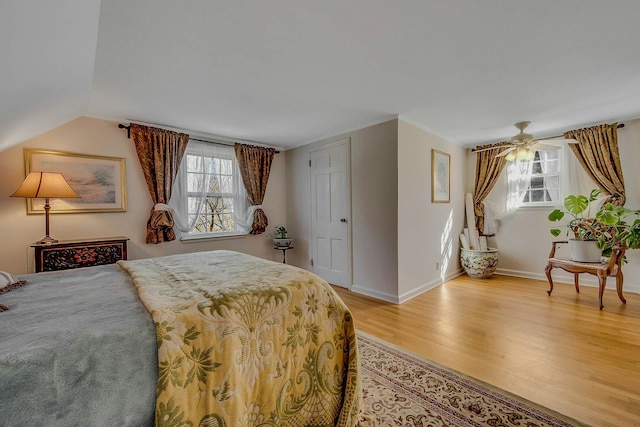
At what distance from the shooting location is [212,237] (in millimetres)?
3918

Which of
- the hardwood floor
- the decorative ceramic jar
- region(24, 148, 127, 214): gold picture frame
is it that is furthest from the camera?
the decorative ceramic jar

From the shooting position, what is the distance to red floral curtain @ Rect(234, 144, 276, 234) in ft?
13.8

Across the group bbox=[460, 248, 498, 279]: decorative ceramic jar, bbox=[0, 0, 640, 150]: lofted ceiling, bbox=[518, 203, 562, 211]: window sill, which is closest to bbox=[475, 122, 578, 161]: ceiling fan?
bbox=[0, 0, 640, 150]: lofted ceiling

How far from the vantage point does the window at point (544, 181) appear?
411 centimetres

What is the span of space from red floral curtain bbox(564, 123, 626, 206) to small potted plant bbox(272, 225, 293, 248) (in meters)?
4.34

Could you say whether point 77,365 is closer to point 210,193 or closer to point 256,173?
point 210,193

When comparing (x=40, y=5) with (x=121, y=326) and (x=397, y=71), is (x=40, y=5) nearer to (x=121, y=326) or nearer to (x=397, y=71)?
(x=121, y=326)

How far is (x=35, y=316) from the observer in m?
1.08

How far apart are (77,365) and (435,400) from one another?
1.78 m

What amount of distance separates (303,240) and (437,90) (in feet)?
9.65

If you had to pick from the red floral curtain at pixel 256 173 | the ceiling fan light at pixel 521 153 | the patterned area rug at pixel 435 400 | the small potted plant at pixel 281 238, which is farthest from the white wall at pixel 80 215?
the ceiling fan light at pixel 521 153

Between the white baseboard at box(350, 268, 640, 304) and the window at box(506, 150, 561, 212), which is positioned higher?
the window at box(506, 150, 561, 212)

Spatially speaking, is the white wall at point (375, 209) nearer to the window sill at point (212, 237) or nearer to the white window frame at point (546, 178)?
the window sill at point (212, 237)

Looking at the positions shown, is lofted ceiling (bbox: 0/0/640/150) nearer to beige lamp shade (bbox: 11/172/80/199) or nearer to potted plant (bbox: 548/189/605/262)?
beige lamp shade (bbox: 11/172/80/199)
